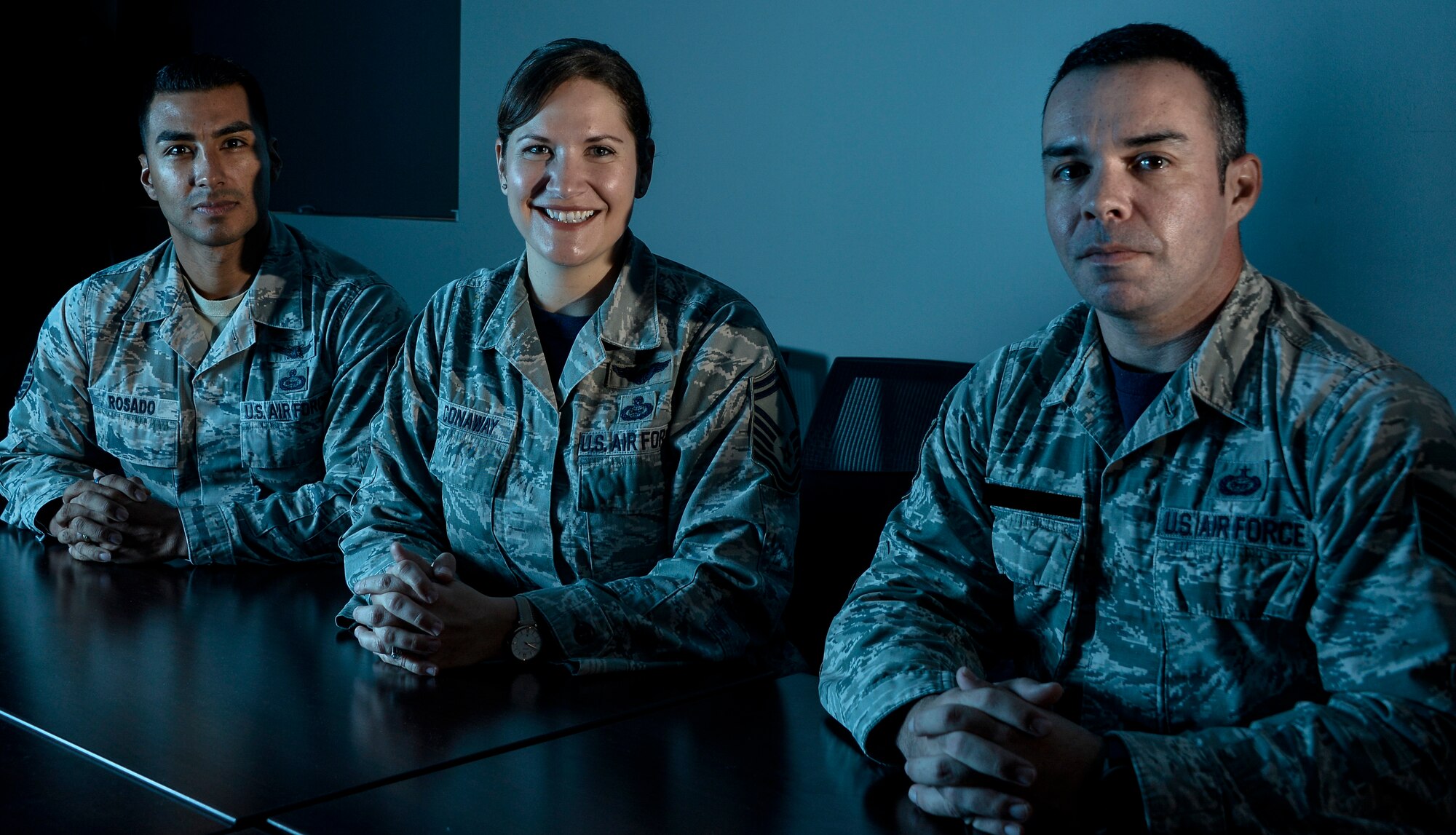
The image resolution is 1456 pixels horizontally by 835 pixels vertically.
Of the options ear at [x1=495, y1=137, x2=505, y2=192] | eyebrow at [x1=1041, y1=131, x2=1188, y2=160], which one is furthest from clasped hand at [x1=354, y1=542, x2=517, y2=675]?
eyebrow at [x1=1041, y1=131, x2=1188, y2=160]

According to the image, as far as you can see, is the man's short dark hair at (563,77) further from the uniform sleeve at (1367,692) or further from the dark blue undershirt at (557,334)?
the uniform sleeve at (1367,692)

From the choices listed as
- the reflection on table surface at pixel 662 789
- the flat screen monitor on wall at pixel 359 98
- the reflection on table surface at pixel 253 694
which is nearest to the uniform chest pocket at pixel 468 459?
the reflection on table surface at pixel 253 694

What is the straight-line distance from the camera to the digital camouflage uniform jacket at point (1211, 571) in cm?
117

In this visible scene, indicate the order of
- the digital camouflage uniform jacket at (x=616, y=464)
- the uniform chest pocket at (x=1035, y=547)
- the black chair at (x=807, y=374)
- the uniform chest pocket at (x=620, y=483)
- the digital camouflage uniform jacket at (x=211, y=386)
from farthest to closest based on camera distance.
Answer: the black chair at (x=807, y=374) → the digital camouflage uniform jacket at (x=211, y=386) → the uniform chest pocket at (x=620, y=483) → the digital camouflage uniform jacket at (x=616, y=464) → the uniform chest pocket at (x=1035, y=547)

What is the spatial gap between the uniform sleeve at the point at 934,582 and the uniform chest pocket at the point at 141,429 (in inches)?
63.6

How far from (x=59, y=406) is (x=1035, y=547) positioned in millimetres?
2137

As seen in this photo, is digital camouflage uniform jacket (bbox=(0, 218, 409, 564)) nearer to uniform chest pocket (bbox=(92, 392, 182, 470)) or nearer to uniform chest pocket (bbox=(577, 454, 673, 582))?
uniform chest pocket (bbox=(92, 392, 182, 470))

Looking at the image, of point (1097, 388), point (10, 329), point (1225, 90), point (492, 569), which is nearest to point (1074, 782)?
point (1097, 388)

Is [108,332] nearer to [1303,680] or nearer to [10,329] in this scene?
[10,329]

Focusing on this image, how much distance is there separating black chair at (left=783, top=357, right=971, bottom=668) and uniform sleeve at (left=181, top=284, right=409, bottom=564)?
866 mm

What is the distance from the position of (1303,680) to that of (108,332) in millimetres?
2392

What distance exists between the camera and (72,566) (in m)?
2.18

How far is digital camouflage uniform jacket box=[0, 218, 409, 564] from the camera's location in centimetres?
247

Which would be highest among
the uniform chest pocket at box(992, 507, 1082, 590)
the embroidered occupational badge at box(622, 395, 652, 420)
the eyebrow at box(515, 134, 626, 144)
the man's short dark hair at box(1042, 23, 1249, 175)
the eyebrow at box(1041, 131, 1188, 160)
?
the man's short dark hair at box(1042, 23, 1249, 175)
